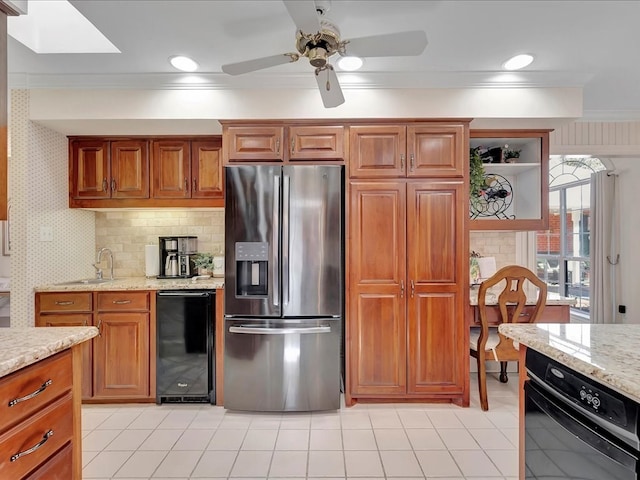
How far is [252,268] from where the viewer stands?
263cm

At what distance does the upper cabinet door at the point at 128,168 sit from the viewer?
3.08m

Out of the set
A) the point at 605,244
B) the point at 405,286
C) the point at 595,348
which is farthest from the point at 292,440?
the point at 605,244

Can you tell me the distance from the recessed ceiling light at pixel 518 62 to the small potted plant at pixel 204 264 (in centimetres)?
281

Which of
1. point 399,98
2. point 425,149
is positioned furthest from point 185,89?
point 425,149

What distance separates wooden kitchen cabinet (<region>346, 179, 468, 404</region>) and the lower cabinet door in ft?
5.15

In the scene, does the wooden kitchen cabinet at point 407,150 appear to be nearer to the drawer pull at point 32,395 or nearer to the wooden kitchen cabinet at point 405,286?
the wooden kitchen cabinet at point 405,286

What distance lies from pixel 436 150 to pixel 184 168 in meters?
2.05

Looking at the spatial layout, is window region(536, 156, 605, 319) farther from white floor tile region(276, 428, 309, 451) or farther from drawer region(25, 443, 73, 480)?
drawer region(25, 443, 73, 480)

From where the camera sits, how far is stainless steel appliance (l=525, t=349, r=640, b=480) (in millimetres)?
950

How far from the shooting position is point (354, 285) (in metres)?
2.71

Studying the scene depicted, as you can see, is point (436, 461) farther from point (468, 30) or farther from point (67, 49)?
point (67, 49)

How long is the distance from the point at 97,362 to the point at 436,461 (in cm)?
246

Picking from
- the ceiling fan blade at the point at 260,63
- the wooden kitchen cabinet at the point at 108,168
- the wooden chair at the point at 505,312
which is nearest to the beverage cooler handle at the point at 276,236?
the ceiling fan blade at the point at 260,63

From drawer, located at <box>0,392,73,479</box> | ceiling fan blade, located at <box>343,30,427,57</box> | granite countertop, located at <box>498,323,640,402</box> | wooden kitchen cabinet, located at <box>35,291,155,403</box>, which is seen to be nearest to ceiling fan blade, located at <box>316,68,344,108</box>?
ceiling fan blade, located at <box>343,30,427,57</box>
